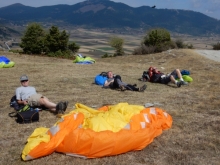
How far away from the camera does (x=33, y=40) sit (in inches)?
1154

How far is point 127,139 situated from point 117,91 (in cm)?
545

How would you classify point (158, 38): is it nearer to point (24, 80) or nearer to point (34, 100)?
point (24, 80)

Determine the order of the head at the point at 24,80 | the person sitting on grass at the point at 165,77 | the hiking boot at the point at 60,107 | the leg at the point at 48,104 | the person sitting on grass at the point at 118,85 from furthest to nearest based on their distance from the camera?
the person sitting on grass at the point at 165,77 < the person sitting on grass at the point at 118,85 < the head at the point at 24,80 < the leg at the point at 48,104 < the hiking boot at the point at 60,107

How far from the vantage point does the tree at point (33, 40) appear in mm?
29084

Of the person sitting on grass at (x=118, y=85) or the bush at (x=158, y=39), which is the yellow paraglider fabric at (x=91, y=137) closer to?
the person sitting on grass at (x=118, y=85)

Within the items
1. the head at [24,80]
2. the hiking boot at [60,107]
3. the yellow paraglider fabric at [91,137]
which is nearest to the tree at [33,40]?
the head at [24,80]

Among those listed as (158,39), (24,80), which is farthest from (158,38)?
(24,80)

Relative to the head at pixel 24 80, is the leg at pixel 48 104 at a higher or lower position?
lower

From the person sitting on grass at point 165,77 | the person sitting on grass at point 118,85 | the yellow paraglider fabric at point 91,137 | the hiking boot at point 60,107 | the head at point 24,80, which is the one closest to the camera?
the yellow paraglider fabric at point 91,137

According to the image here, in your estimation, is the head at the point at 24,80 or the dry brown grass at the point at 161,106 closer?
the dry brown grass at the point at 161,106

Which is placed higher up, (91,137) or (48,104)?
(91,137)

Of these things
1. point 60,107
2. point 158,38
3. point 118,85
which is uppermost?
point 158,38

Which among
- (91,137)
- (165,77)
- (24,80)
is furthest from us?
(165,77)

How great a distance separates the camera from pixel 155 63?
70.5ft
